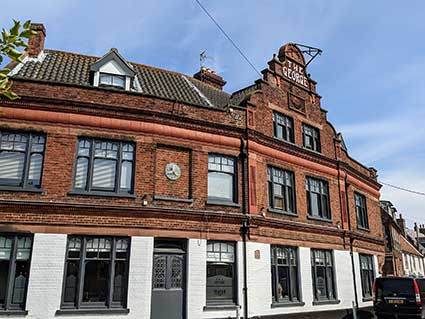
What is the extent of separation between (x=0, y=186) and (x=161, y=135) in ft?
18.1

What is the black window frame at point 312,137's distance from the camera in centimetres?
1886

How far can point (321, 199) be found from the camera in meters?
18.5

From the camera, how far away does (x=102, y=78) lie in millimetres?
14664

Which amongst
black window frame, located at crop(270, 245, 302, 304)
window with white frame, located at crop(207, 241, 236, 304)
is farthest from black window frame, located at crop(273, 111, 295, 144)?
window with white frame, located at crop(207, 241, 236, 304)

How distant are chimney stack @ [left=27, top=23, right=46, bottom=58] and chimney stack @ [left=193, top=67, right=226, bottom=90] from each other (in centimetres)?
831

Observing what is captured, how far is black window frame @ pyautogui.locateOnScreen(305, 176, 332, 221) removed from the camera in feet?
58.3

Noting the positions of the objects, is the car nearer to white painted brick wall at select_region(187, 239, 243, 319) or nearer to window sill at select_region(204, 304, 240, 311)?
white painted brick wall at select_region(187, 239, 243, 319)

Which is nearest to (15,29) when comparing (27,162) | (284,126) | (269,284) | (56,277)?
(27,162)

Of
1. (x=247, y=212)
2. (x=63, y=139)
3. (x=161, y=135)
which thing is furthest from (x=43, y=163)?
(x=247, y=212)

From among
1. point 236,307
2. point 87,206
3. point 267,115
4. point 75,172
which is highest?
point 267,115

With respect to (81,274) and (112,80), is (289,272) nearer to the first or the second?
(81,274)

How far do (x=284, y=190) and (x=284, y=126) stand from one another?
3.11 m

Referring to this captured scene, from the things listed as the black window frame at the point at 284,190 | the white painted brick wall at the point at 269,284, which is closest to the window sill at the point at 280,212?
the black window frame at the point at 284,190

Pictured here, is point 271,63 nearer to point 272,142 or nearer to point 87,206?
point 272,142
